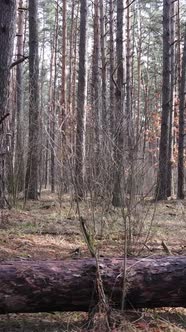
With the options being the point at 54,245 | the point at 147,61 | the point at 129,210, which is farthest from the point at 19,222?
the point at 147,61

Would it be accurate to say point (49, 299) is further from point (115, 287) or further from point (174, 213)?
point (174, 213)

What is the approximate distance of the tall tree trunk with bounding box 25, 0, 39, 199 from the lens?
10.8 meters

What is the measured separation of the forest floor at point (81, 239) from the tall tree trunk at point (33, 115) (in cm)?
81

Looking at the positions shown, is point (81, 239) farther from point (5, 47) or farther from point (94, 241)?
point (5, 47)

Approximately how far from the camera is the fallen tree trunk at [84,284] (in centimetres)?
362

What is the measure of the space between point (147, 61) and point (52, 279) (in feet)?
101

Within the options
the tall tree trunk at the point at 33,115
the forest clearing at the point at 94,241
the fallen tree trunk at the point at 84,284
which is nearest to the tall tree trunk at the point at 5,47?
the forest clearing at the point at 94,241

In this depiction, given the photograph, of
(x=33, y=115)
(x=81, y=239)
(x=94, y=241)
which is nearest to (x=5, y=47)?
(x=81, y=239)

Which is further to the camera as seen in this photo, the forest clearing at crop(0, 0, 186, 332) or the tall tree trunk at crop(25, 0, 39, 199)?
the tall tree trunk at crop(25, 0, 39, 199)

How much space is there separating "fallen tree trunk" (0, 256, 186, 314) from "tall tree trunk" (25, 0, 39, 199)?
22.4 ft

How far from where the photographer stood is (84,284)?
12.2 feet

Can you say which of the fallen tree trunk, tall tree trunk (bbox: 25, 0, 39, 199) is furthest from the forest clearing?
tall tree trunk (bbox: 25, 0, 39, 199)

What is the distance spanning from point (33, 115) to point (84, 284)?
7823 millimetres

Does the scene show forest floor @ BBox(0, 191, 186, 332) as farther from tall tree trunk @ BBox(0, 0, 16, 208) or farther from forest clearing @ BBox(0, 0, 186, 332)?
tall tree trunk @ BBox(0, 0, 16, 208)
